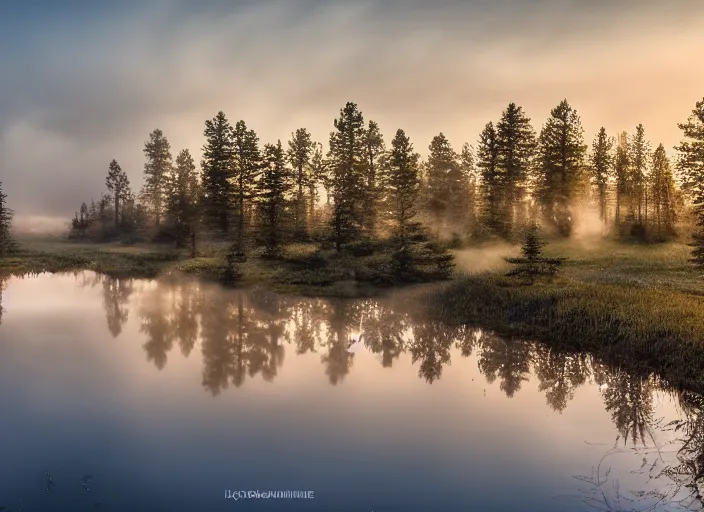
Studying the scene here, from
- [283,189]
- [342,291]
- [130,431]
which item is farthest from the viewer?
[283,189]

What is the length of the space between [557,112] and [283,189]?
35.8 meters

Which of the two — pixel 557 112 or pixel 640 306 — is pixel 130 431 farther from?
pixel 557 112

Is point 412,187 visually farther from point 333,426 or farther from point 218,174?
point 333,426

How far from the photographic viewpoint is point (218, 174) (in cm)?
5697

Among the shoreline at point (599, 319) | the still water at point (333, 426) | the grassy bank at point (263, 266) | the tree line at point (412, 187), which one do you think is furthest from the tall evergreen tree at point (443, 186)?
the still water at point (333, 426)

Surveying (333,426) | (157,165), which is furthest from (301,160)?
(333,426)

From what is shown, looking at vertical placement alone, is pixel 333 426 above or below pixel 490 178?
below

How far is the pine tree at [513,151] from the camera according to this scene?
168 feet

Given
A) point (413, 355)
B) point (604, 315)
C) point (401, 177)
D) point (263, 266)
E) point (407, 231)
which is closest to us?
point (413, 355)

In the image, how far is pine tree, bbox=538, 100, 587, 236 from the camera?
53.1 metres

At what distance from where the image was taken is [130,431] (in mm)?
8859

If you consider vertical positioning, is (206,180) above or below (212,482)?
above

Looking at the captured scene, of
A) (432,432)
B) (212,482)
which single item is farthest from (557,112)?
(212,482)

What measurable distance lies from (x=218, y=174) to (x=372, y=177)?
20.4 m
